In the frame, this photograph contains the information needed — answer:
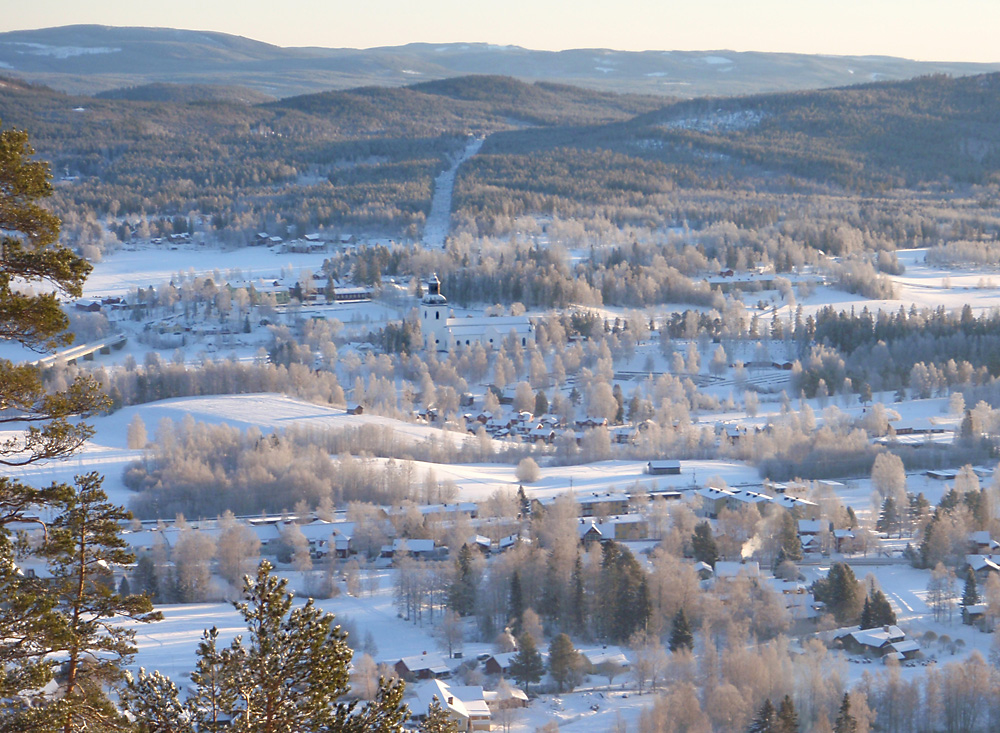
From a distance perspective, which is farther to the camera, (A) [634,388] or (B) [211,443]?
(A) [634,388]

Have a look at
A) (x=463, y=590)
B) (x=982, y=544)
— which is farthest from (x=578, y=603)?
(x=982, y=544)

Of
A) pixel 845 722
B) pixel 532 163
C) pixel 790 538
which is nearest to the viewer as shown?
pixel 845 722

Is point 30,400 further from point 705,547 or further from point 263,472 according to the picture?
point 263,472

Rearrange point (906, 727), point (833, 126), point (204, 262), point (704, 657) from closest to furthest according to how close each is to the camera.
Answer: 1. point (906, 727)
2. point (704, 657)
3. point (204, 262)
4. point (833, 126)

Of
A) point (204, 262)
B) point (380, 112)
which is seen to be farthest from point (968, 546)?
point (380, 112)

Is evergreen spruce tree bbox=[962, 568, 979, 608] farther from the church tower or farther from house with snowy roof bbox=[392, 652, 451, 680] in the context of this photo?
the church tower

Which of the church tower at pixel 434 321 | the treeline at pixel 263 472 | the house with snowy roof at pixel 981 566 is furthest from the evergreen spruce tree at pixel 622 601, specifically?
the church tower at pixel 434 321

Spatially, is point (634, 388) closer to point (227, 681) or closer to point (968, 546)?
point (968, 546)
